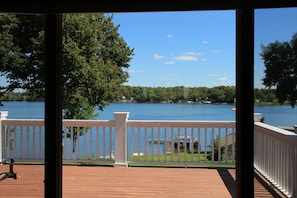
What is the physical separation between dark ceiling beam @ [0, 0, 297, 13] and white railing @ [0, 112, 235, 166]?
277 cm

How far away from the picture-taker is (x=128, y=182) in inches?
164

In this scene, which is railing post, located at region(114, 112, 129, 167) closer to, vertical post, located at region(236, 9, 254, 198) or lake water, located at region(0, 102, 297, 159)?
lake water, located at region(0, 102, 297, 159)

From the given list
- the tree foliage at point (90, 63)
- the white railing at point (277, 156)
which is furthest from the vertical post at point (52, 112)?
the tree foliage at point (90, 63)

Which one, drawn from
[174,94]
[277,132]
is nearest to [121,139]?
[277,132]

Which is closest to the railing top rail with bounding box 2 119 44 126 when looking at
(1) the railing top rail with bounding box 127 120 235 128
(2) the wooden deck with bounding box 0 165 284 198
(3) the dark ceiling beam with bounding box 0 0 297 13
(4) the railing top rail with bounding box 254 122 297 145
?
(2) the wooden deck with bounding box 0 165 284 198

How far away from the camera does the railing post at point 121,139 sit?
5.09 meters

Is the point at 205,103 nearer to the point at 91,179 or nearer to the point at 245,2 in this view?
the point at 91,179

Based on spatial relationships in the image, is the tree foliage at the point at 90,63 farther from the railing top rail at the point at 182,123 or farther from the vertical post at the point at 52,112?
the vertical post at the point at 52,112

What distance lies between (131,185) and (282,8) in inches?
111

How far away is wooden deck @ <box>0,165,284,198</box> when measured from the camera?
9.38 ft

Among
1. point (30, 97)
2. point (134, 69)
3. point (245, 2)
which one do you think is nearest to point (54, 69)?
point (30, 97)

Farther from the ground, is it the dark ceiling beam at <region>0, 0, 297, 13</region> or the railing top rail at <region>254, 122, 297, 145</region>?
the dark ceiling beam at <region>0, 0, 297, 13</region>

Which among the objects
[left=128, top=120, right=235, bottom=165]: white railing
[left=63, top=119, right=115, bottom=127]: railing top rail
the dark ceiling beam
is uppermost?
the dark ceiling beam

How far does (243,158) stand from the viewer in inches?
94.6
